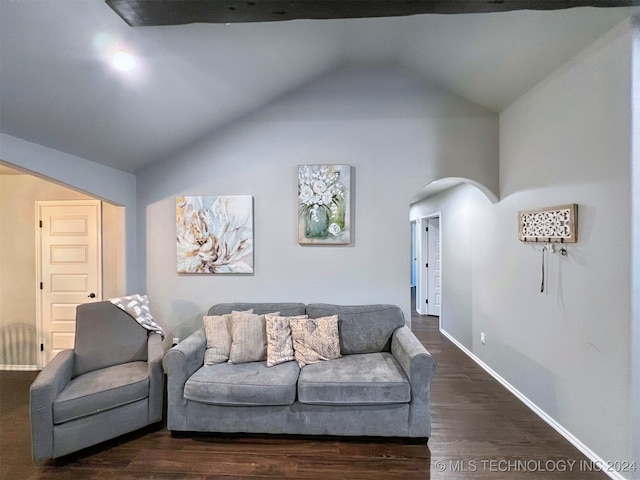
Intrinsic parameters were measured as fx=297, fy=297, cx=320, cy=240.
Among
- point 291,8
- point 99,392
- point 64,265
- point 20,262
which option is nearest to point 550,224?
point 291,8

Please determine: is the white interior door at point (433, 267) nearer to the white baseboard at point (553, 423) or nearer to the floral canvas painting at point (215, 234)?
the white baseboard at point (553, 423)

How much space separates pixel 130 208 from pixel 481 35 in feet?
12.2

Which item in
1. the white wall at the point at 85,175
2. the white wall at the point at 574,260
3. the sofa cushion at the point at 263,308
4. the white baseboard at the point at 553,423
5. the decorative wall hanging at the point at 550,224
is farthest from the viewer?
the sofa cushion at the point at 263,308

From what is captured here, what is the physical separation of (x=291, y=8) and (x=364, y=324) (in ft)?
8.35

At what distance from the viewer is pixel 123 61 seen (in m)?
2.02

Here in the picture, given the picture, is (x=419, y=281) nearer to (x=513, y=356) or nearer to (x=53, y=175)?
(x=513, y=356)

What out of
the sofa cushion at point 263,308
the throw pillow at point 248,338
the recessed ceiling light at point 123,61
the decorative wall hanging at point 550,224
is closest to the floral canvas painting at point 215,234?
the sofa cushion at point 263,308

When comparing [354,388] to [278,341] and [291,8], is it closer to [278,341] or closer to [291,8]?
[278,341]

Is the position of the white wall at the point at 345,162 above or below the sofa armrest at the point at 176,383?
above

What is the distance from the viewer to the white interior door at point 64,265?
3.42 metres

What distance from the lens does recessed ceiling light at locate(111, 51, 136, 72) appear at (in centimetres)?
197

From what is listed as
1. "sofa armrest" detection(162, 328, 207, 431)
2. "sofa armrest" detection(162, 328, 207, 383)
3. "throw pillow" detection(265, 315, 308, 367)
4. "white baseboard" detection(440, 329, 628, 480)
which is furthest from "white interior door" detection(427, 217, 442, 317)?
"sofa armrest" detection(162, 328, 207, 431)

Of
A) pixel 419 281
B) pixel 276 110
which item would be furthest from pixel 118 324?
pixel 419 281

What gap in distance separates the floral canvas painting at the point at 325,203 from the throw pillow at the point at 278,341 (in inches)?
36.6
